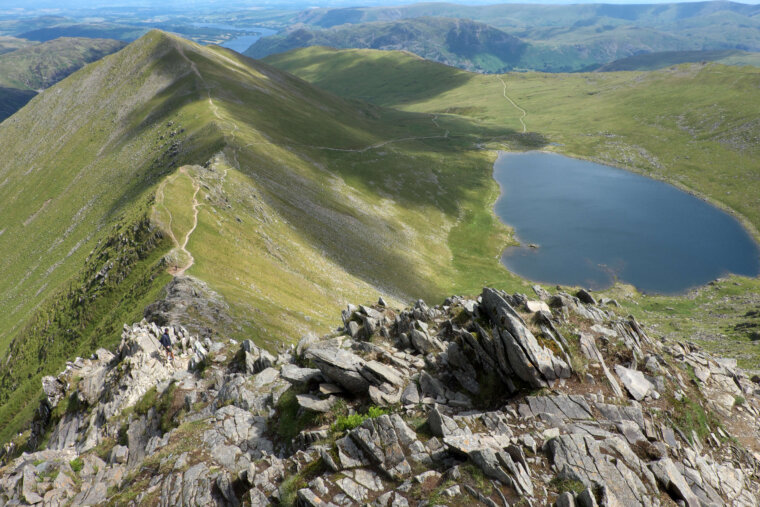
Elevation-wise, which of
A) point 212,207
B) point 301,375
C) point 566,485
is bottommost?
point 212,207

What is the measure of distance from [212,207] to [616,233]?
381ft

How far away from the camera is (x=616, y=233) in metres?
121

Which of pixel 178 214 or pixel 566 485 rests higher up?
pixel 566 485

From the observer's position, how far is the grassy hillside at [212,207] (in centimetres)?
5469

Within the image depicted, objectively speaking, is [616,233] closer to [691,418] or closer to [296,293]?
[296,293]

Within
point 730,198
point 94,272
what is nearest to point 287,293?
point 94,272

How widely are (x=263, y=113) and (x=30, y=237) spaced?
7924cm

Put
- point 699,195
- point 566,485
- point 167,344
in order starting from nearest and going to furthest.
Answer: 1. point 566,485
2. point 167,344
3. point 699,195

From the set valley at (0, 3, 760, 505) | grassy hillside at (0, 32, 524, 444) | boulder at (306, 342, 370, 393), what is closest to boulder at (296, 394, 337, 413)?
valley at (0, 3, 760, 505)

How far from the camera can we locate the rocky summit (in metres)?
14.9

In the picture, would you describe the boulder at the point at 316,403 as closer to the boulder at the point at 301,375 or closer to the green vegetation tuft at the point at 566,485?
the boulder at the point at 301,375

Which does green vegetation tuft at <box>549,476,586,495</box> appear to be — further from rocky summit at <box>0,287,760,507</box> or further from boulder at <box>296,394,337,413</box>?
boulder at <box>296,394,337,413</box>

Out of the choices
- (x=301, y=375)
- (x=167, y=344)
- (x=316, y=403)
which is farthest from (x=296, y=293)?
(x=316, y=403)

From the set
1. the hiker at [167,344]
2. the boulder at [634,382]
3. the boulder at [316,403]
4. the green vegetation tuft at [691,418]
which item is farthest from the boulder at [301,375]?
the green vegetation tuft at [691,418]
